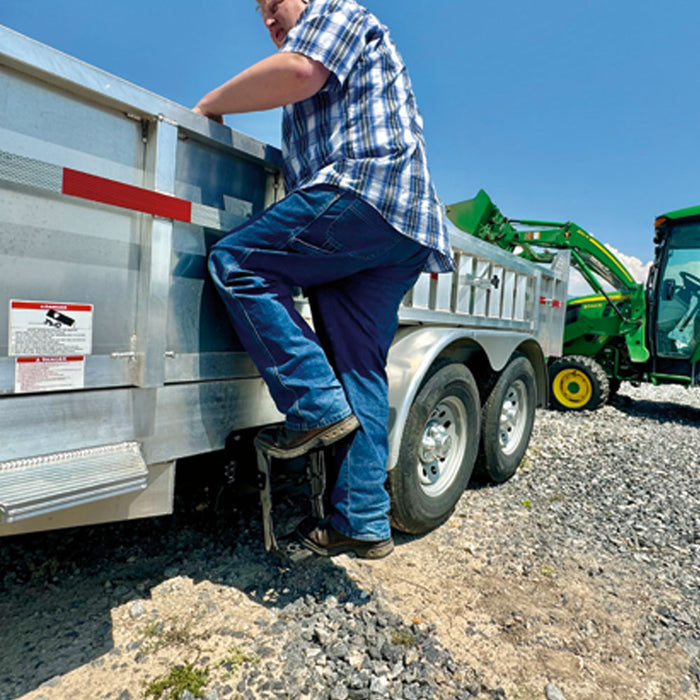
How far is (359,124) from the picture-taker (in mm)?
1857

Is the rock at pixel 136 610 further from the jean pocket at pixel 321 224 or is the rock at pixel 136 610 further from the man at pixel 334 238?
the jean pocket at pixel 321 224

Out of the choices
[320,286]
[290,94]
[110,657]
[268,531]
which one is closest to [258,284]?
[320,286]

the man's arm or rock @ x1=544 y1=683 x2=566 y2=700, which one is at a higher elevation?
the man's arm

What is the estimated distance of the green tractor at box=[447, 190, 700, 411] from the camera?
771 cm


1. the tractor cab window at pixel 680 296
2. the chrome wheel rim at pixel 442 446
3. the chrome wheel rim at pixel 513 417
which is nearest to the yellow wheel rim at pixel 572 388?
the tractor cab window at pixel 680 296

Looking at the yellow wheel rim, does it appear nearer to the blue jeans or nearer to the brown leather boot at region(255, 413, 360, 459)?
the blue jeans

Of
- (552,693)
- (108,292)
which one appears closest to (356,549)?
(552,693)

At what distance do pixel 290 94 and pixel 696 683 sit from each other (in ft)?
8.37

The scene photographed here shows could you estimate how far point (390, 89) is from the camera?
192 centimetres

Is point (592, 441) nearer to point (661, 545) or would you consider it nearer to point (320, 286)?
point (661, 545)

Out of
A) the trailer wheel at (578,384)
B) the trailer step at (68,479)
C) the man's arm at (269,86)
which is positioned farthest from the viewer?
the trailer wheel at (578,384)

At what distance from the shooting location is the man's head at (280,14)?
1.90 meters

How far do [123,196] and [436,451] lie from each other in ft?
6.91

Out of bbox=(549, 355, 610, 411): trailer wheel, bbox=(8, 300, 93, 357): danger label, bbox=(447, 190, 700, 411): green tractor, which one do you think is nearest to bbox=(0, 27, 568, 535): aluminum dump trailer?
bbox=(8, 300, 93, 357): danger label
